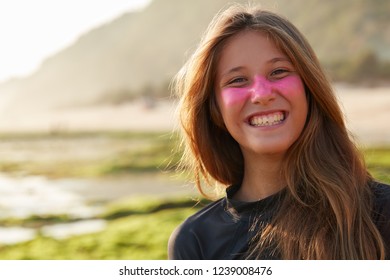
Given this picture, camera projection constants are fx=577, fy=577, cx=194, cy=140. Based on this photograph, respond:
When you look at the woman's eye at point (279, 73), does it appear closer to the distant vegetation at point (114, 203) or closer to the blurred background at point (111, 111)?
the distant vegetation at point (114, 203)

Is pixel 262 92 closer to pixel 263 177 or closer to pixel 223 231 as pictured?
pixel 263 177

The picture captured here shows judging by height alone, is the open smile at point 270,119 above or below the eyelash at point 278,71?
below

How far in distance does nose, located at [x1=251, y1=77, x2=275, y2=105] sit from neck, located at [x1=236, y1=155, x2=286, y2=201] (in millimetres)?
172

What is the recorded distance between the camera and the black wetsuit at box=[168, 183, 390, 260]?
4.81 feet

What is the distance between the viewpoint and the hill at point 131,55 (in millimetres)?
6250

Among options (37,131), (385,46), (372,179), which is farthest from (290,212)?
(37,131)

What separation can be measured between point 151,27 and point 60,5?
125cm

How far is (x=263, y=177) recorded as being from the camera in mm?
1566

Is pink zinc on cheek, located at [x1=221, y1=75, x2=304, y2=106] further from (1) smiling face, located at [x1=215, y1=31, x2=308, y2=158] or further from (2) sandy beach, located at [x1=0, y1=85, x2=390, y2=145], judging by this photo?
(2) sandy beach, located at [x1=0, y1=85, x2=390, y2=145]

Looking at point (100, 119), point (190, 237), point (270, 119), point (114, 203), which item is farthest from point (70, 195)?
point (270, 119)

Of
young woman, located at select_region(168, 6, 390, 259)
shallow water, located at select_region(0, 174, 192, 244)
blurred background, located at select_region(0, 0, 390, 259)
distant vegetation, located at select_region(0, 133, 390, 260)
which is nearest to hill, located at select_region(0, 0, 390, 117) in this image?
blurred background, located at select_region(0, 0, 390, 259)

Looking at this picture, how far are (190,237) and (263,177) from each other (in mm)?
255

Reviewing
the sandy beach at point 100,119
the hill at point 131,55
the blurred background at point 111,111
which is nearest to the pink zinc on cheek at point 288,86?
the blurred background at point 111,111

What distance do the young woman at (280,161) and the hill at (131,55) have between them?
4.87 meters
